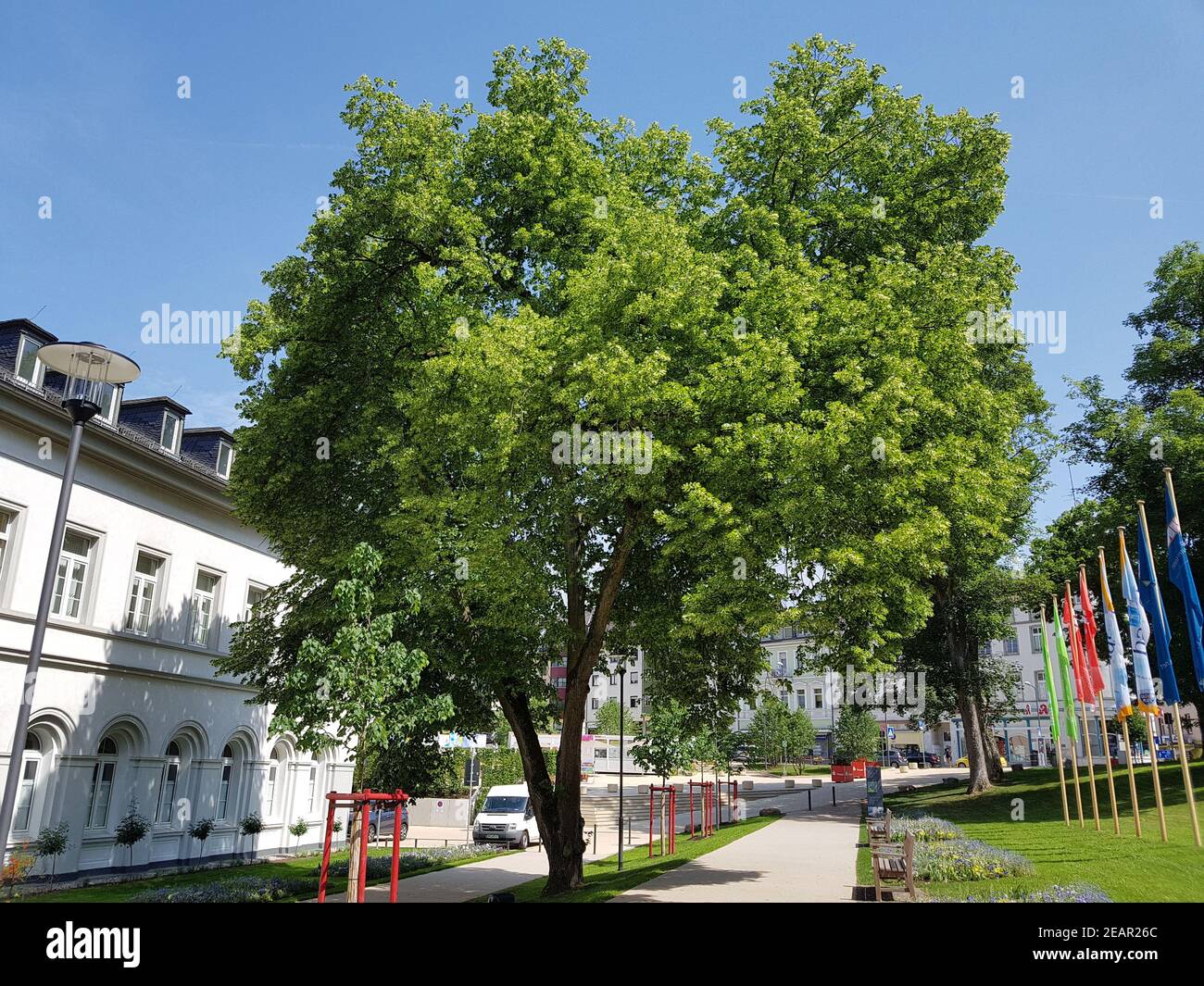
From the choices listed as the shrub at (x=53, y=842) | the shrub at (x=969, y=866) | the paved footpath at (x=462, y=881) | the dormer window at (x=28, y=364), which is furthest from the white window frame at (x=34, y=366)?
the shrub at (x=969, y=866)

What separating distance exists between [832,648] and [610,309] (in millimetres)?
6539

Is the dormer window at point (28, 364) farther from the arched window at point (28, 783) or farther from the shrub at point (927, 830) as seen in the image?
the shrub at point (927, 830)

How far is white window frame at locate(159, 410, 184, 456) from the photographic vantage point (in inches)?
1070

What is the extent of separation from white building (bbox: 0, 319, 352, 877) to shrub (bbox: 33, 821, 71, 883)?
11.7 inches

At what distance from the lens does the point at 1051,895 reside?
12.6m

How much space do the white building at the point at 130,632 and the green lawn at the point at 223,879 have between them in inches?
51.4

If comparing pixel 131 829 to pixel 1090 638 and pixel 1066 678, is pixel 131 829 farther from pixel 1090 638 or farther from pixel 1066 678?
pixel 1066 678

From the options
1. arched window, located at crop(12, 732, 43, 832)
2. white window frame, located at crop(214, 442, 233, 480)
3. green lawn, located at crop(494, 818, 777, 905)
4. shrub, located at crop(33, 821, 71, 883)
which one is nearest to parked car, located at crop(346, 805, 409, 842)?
green lawn, located at crop(494, 818, 777, 905)

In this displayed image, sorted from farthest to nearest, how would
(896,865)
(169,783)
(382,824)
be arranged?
(382,824) → (169,783) → (896,865)

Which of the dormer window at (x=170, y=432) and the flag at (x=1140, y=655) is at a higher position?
the dormer window at (x=170, y=432)

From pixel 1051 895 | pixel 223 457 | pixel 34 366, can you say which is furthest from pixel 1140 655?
pixel 223 457

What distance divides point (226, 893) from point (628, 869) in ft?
33.2

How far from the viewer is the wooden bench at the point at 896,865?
13.9 m
